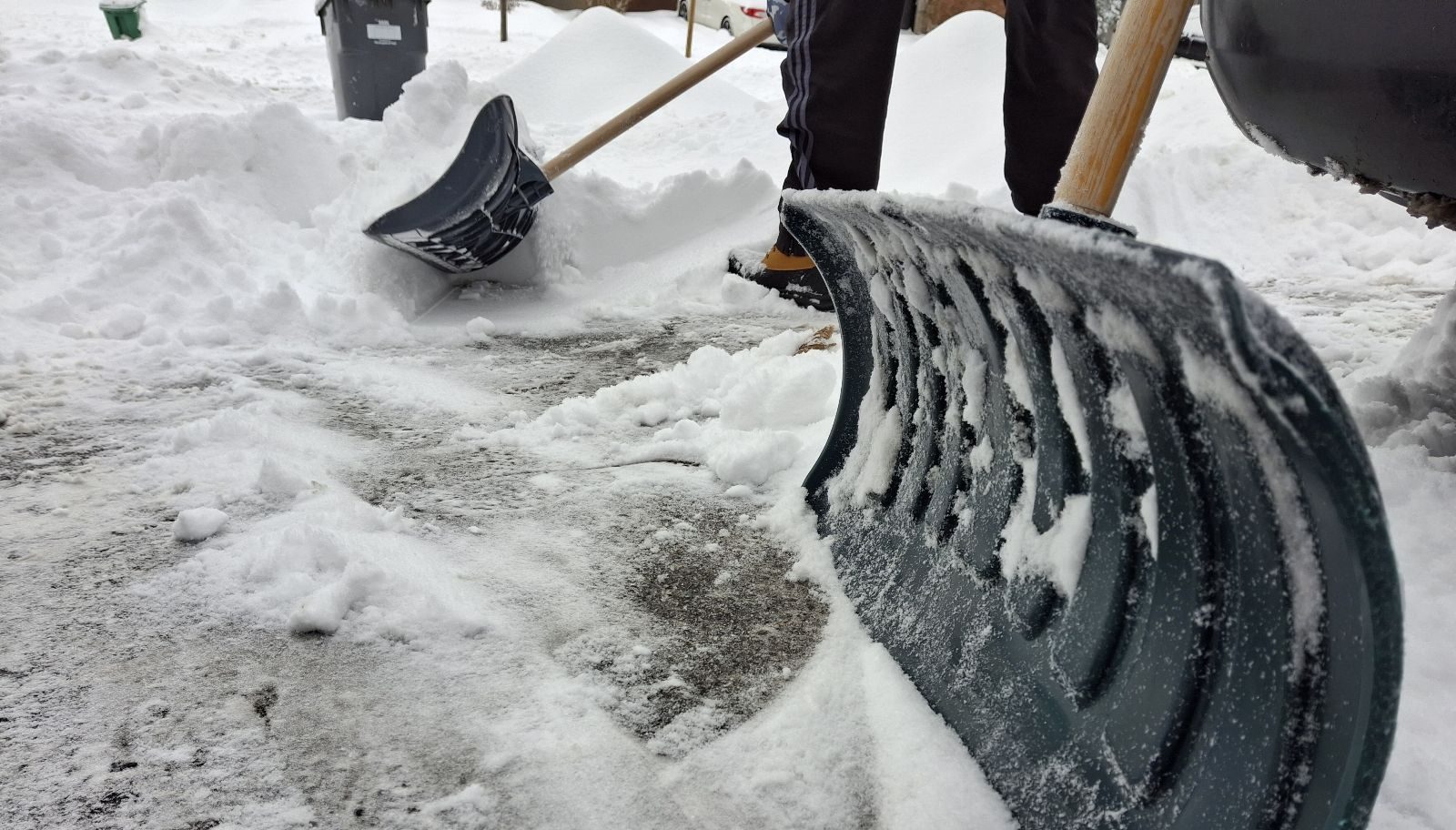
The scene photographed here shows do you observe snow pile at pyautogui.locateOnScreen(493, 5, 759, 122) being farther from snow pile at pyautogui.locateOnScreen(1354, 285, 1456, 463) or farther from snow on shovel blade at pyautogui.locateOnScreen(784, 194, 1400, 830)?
snow on shovel blade at pyautogui.locateOnScreen(784, 194, 1400, 830)

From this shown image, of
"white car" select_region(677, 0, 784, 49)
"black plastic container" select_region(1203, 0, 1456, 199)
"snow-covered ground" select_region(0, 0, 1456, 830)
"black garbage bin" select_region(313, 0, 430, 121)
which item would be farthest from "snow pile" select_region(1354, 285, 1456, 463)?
"white car" select_region(677, 0, 784, 49)

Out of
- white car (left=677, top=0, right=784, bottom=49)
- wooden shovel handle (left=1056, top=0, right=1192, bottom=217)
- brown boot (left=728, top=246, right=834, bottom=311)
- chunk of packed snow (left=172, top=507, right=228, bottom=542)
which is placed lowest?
white car (left=677, top=0, right=784, bottom=49)

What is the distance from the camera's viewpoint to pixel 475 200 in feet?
8.93

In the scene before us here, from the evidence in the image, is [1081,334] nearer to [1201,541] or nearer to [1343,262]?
[1201,541]

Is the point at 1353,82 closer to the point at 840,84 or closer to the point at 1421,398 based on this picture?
the point at 1421,398

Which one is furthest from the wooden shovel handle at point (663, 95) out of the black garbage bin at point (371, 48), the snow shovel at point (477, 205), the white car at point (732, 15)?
the white car at point (732, 15)

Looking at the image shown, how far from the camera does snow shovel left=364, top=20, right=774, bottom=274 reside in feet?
8.72

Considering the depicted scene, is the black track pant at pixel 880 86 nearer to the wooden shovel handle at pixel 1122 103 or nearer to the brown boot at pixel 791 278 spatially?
the brown boot at pixel 791 278

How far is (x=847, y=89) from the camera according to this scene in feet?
8.68

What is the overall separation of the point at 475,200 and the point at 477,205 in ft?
0.07

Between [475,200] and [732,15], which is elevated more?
[475,200]

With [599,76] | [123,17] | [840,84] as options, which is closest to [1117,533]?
[840,84]

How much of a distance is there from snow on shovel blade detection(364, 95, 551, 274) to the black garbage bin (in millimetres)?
2997

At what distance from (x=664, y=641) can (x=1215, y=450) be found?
31.5 inches
